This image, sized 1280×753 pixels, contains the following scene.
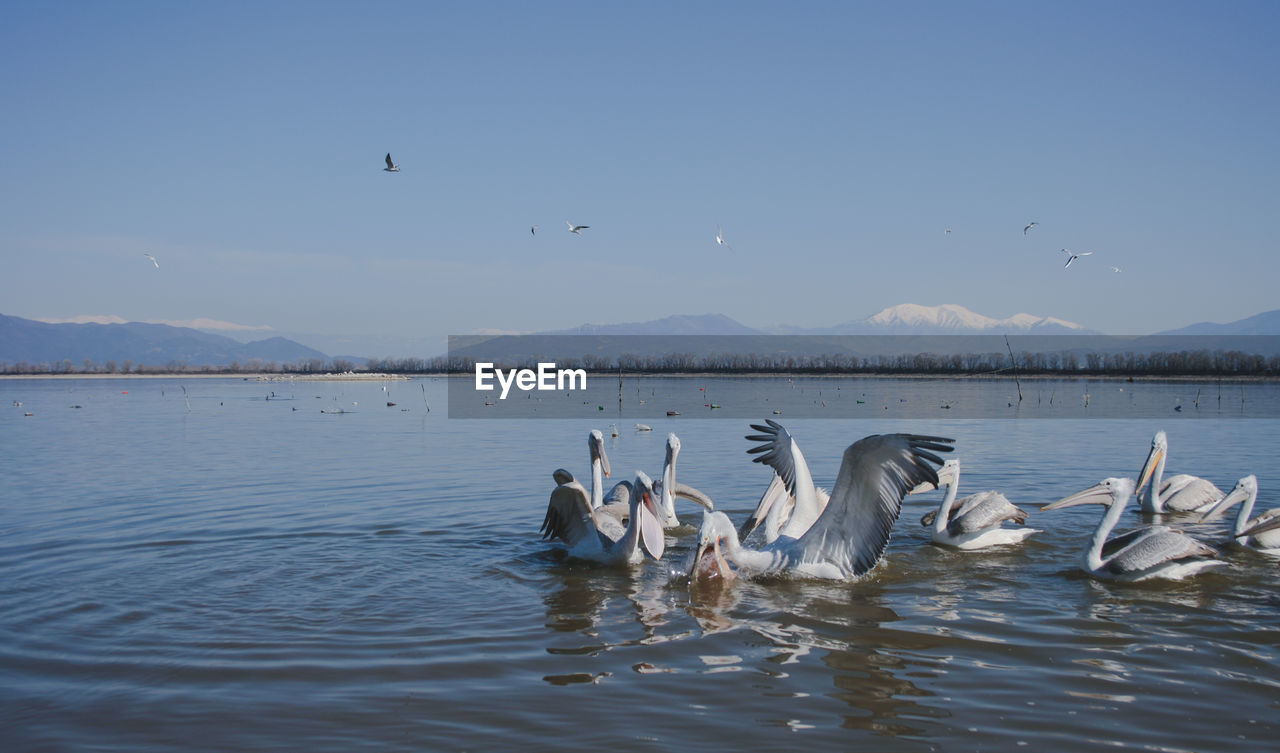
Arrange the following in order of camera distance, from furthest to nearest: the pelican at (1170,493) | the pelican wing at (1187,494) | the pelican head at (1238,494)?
the pelican wing at (1187,494) → the pelican at (1170,493) → the pelican head at (1238,494)

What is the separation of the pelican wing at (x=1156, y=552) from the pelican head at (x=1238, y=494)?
8.98 feet

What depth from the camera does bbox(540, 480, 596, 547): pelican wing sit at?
959 centimetres

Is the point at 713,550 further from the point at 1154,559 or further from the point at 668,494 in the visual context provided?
the point at 1154,559

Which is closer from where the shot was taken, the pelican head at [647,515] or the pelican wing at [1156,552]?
Result: the pelican wing at [1156,552]

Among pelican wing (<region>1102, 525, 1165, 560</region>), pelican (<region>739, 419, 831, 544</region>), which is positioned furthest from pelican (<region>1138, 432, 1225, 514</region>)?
pelican (<region>739, 419, 831, 544</region>)

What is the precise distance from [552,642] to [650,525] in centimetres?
273

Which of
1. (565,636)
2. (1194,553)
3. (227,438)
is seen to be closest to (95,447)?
(227,438)

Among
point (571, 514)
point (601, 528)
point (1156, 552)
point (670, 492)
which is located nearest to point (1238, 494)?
point (1156, 552)

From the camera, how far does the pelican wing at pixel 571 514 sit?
9594 millimetres

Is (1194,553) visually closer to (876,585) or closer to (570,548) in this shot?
(876,585)

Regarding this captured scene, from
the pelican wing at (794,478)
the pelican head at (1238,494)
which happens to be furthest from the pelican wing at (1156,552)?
the pelican wing at (794,478)

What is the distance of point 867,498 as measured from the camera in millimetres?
8320

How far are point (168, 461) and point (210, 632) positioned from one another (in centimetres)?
1572

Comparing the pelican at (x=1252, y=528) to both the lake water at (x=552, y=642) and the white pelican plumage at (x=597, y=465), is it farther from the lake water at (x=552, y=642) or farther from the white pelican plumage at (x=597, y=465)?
the white pelican plumage at (x=597, y=465)
